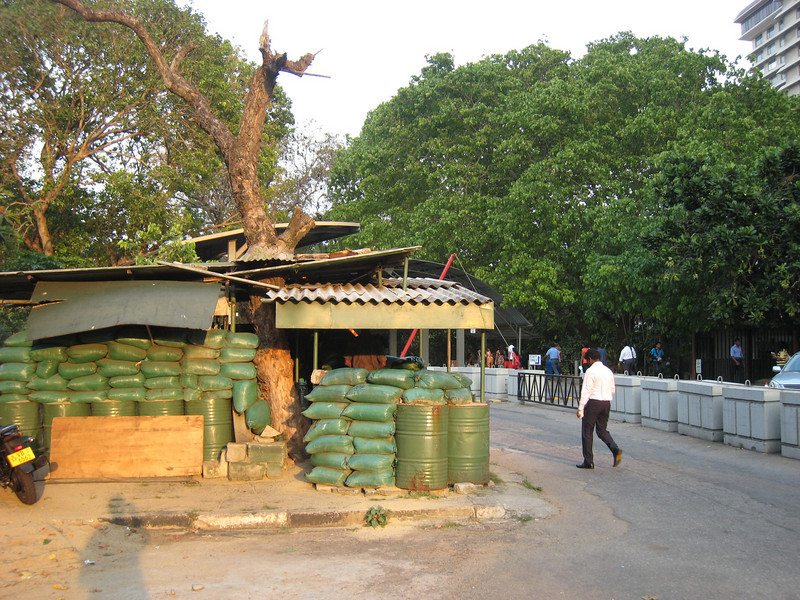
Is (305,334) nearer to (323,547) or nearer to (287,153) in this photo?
(323,547)

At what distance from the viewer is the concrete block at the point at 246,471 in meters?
8.84

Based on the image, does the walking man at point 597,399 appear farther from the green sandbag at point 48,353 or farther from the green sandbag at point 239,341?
the green sandbag at point 48,353

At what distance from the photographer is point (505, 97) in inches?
1141

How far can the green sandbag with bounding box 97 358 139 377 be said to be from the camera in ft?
29.7

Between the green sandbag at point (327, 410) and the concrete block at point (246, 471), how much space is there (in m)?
1.12

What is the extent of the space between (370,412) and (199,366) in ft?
8.06

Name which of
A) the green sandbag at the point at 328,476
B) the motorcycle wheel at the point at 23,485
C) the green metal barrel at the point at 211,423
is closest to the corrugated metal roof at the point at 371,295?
the green metal barrel at the point at 211,423

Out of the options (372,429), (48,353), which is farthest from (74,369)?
(372,429)

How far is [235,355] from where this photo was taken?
9.22 meters

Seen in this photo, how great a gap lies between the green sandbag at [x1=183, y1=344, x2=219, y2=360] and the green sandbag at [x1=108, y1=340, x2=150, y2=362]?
0.54 m

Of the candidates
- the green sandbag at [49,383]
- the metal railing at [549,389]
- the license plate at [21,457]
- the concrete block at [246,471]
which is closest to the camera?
the license plate at [21,457]

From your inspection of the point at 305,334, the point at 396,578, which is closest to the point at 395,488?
the point at 396,578

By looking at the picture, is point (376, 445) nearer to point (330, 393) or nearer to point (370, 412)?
point (370, 412)

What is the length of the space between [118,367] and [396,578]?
5.19 m
